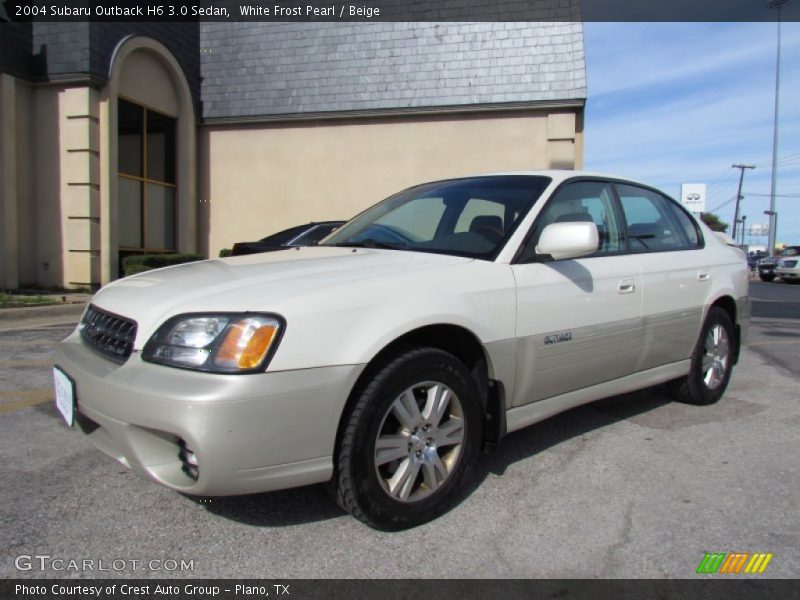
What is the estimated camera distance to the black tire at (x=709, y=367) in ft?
14.3

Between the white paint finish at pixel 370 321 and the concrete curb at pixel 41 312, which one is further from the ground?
the white paint finish at pixel 370 321

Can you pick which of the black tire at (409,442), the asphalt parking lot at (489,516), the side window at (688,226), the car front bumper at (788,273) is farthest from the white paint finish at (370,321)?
the car front bumper at (788,273)

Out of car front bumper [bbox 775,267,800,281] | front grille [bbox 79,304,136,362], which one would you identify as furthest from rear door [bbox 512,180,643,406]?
car front bumper [bbox 775,267,800,281]

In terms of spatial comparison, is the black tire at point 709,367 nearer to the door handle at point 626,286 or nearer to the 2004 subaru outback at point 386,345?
the 2004 subaru outback at point 386,345

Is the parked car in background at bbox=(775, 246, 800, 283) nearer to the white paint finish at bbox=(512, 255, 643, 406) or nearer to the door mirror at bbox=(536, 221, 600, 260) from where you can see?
the white paint finish at bbox=(512, 255, 643, 406)

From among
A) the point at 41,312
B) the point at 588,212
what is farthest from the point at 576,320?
the point at 41,312

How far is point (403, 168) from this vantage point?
1376 cm

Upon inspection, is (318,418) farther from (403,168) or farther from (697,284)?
(403,168)

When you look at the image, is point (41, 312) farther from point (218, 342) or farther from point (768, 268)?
point (768, 268)

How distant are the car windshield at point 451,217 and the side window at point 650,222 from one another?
2.73 feet

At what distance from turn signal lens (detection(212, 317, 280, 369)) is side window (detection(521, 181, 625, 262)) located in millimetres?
1509

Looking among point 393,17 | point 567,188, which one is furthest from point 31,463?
point 393,17

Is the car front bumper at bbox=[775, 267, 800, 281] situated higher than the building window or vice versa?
the building window

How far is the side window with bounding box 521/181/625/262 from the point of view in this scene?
3.32 meters
